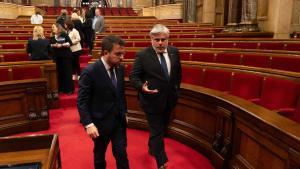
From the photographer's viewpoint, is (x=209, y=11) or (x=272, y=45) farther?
(x=209, y=11)

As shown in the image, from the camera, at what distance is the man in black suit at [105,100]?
188cm

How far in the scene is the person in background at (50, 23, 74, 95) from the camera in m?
4.75

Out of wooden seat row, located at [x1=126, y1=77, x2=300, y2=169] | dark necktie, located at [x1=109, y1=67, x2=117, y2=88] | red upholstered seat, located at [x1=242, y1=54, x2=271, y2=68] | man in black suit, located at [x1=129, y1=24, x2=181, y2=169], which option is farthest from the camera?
red upholstered seat, located at [x1=242, y1=54, x2=271, y2=68]

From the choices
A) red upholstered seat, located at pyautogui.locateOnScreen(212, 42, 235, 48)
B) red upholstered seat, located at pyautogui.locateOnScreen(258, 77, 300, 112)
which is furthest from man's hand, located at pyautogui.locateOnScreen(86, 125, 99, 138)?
red upholstered seat, located at pyautogui.locateOnScreen(212, 42, 235, 48)

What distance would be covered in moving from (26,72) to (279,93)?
10.4 ft

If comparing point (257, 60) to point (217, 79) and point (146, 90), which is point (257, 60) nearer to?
point (217, 79)

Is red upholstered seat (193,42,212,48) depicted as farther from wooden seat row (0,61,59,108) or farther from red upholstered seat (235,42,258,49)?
wooden seat row (0,61,59,108)

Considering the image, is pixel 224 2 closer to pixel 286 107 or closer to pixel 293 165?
pixel 286 107

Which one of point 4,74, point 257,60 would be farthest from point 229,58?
point 4,74

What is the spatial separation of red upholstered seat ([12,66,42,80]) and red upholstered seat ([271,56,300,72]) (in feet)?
10.3

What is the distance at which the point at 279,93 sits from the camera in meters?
2.74

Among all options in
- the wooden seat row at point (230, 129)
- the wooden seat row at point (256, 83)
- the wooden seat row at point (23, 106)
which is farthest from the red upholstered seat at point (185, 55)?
the wooden seat row at point (23, 106)

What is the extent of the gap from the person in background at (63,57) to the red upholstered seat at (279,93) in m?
3.14

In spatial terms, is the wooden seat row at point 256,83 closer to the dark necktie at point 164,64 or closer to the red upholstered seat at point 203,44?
the dark necktie at point 164,64
